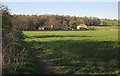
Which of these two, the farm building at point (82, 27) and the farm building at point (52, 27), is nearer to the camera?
the farm building at point (82, 27)

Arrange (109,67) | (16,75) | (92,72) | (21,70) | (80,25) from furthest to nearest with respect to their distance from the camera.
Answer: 1. (80,25)
2. (109,67)
3. (92,72)
4. (21,70)
5. (16,75)

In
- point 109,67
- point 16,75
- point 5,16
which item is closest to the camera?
point 16,75

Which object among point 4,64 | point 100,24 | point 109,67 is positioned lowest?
point 100,24

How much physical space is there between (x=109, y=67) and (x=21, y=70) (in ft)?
17.8

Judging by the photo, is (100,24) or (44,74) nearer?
(44,74)

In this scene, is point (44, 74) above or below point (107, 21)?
above

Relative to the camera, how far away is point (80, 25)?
362 feet

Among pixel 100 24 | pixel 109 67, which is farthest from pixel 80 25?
pixel 109 67

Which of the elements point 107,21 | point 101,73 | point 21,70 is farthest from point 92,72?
point 107,21

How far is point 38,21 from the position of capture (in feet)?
382

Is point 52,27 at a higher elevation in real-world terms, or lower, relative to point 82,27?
lower

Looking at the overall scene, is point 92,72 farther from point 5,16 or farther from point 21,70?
point 5,16

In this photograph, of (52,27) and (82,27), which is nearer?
(82,27)

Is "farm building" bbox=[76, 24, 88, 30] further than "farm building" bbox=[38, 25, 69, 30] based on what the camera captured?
No
